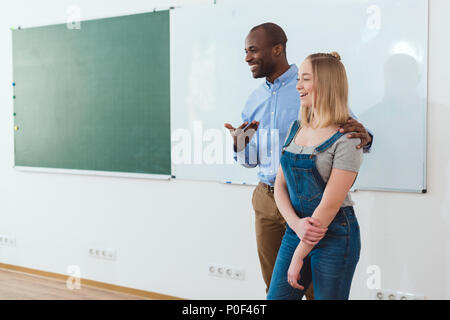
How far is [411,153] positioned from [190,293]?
1698 millimetres

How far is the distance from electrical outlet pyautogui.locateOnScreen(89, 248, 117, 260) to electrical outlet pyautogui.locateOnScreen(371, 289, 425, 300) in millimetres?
1867

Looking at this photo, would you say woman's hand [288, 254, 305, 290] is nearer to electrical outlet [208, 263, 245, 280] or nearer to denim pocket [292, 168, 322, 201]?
denim pocket [292, 168, 322, 201]

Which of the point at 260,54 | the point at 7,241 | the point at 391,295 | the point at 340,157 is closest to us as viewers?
the point at 340,157

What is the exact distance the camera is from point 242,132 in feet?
7.04

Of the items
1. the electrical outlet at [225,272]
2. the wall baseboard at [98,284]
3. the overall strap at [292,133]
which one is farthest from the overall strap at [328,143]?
the wall baseboard at [98,284]

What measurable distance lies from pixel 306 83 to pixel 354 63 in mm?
767

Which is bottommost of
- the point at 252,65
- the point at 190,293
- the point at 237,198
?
the point at 190,293

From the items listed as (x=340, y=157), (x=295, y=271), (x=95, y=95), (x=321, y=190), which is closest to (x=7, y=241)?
(x=95, y=95)

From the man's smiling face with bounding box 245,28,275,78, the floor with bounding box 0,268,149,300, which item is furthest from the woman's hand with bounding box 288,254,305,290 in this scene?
the floor with bounding box 0,268,149,300

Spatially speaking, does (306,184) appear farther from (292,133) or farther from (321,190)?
(292,133)

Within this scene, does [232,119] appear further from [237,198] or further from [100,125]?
[100,125]

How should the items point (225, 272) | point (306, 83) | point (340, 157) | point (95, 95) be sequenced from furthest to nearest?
point (95, 95)
point (225, 272)
point (306, 83)
point (340, 157)
